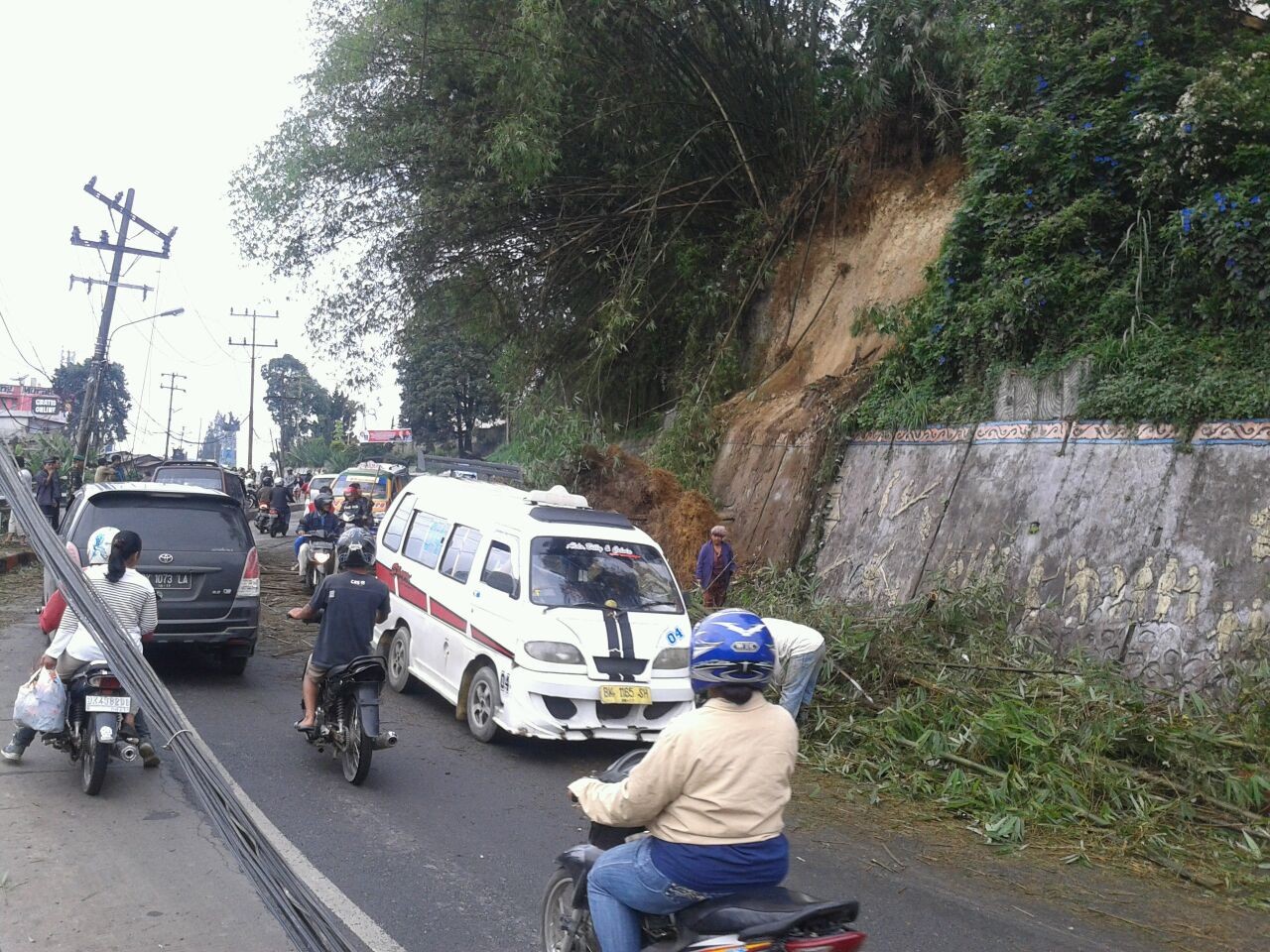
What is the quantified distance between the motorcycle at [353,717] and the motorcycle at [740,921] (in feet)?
12.2

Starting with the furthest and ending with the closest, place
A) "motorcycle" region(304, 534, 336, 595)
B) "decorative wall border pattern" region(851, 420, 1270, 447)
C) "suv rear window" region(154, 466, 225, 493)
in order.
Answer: "suv rear window" region(154, 466, 225, 493) < "motorcycle" region(304, 534, 336, 595) < "decorative wall border pattern" region(851, 420, 1270, 447)

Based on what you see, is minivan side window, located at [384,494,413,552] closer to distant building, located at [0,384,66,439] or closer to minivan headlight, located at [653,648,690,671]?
minivan headlight, located at [653,648,690,671]

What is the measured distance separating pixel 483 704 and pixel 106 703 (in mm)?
2994

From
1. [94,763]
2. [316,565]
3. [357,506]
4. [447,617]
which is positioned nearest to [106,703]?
[94,763]

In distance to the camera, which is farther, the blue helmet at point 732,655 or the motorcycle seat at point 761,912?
the blue helmet at point 732,655

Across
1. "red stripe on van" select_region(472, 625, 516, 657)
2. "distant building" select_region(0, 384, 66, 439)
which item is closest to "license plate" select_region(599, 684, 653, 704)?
"red stripe on van" select_region(472, 625, 516, 657)

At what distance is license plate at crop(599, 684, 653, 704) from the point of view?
→ 328 inches

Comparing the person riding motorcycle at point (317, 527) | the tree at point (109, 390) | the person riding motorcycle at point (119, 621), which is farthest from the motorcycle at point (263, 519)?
the tree at point (109, 390)

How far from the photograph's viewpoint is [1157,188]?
11375 millimetres

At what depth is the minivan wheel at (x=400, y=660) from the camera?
34.8ft

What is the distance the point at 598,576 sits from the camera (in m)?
9.33

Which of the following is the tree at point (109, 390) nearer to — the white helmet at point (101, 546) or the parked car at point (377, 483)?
the parked car at point (377, 483)

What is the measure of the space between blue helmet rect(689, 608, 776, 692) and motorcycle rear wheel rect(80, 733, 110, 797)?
4.84 meters

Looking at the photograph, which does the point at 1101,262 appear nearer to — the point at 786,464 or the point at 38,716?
the point at 786,464
